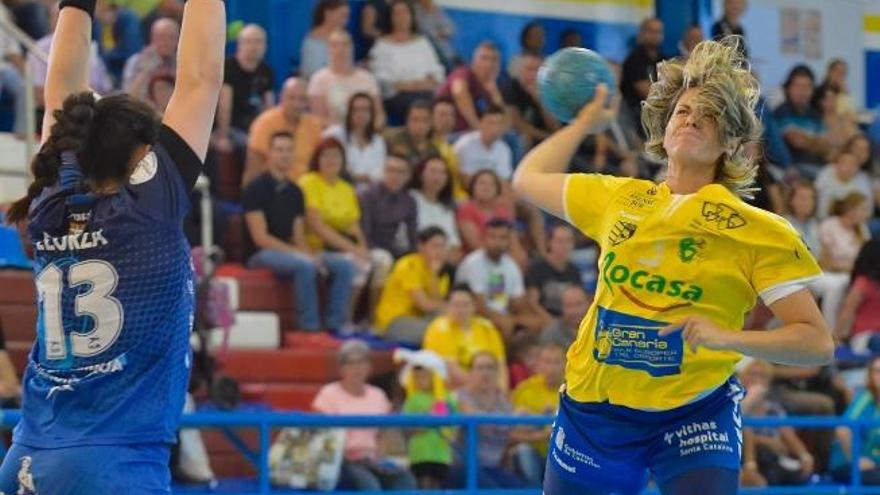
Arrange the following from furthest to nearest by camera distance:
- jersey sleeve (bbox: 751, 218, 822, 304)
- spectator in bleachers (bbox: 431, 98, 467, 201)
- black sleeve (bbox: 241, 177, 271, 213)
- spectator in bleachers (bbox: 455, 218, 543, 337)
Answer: spectator in bleachers (bbox: 431, 98, 467, 201)
spectator in bleachers (bbox: 455, 218, 543, 337)
black sleeve (bbox: 241, 177, 271, 213)
jersey sleeve (bbox: 751, 218, 822, 304)

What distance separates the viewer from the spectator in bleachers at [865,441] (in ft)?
36.6

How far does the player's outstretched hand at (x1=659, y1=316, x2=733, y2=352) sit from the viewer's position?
4895mm

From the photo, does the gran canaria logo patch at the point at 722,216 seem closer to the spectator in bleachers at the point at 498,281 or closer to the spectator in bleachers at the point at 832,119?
the spectator in bleachers at the point at 498,281

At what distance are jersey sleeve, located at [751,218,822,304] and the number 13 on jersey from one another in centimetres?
197

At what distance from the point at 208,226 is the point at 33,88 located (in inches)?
55.0

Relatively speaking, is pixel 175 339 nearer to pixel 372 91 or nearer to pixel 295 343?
pixel 295 343

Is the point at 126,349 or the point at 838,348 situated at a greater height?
the point at 126,349

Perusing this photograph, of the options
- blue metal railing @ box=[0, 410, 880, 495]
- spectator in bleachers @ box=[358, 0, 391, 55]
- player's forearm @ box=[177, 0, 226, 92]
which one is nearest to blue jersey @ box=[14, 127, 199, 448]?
player's forearm @ box=[177, 0, 226, 92]

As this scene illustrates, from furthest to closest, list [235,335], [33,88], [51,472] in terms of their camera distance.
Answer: [235,335]
[33,88]
[51,472]

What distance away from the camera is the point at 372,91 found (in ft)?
42.5

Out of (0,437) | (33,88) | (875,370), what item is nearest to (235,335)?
(33,88)

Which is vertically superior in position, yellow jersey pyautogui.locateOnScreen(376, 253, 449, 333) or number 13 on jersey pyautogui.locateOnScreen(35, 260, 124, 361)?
number 13 on jersey pyautogui.locateOnScreen(35, 260, 124, 361)

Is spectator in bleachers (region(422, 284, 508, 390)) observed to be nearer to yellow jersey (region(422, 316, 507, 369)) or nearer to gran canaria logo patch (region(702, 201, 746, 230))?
yellow jersey (region(422, 316, 507, 369))

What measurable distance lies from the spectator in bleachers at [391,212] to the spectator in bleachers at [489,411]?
4.83 ft
